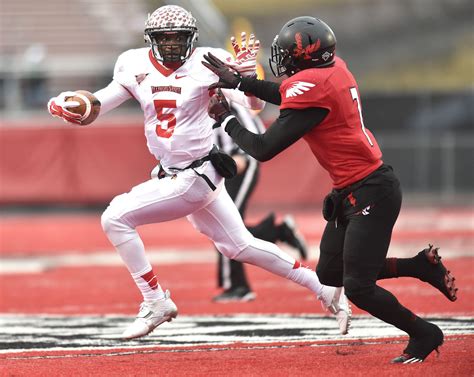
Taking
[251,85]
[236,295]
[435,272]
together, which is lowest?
[236,295]

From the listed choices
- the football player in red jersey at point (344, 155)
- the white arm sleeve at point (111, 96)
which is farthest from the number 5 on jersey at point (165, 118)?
the football player in red jersey at point (344, 155)

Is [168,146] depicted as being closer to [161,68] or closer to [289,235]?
[161,68]

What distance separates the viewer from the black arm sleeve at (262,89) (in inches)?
240

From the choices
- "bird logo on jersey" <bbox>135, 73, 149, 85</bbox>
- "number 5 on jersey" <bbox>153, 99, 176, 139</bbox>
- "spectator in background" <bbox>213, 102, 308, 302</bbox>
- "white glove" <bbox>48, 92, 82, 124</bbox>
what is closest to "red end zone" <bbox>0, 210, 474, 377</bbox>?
"spectator in background" <bbox>213, 102, 308, 302</bbox>

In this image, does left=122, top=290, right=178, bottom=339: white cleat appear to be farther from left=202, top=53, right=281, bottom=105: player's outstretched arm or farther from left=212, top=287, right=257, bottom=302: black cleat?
left=212, top=287, right=257, bottom=302: black cleat

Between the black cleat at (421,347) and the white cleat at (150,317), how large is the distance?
165 centimetres

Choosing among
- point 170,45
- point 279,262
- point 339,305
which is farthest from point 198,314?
point 170,45

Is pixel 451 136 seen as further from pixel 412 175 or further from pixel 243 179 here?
pixel 243 179

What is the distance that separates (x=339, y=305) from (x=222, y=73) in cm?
164

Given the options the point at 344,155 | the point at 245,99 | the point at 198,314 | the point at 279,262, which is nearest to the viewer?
the point at 344,155

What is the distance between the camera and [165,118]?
6.79 metres

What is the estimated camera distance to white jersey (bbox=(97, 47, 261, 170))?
6.74 m

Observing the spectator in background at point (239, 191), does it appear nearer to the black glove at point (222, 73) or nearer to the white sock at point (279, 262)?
the white sock at point (279, 262)

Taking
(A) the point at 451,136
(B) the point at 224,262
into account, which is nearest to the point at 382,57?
(A) the point at 451,136
